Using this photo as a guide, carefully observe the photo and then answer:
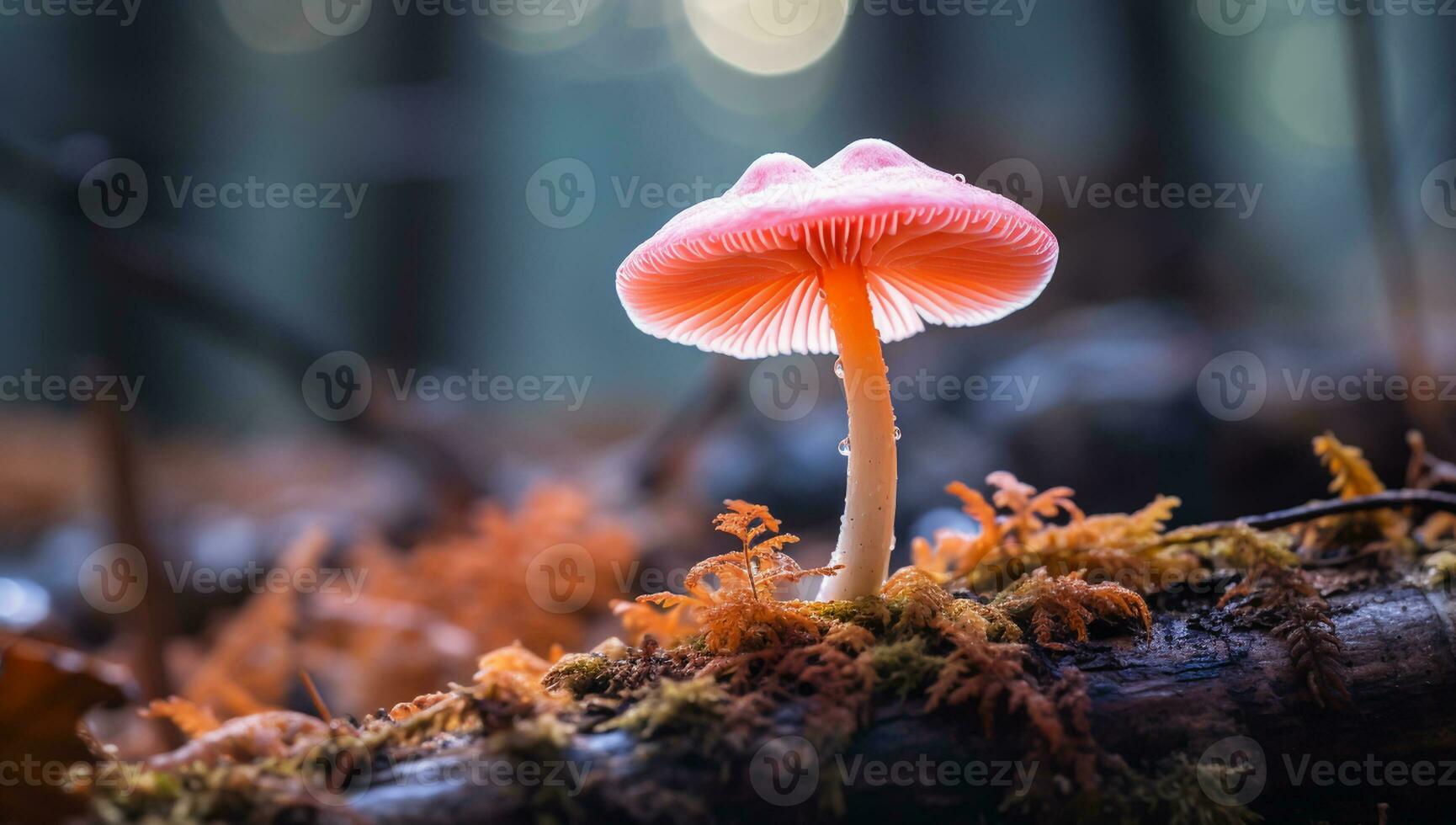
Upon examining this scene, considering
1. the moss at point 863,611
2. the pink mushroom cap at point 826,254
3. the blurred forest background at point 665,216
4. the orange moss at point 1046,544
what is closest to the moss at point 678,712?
the moss at point 863,611

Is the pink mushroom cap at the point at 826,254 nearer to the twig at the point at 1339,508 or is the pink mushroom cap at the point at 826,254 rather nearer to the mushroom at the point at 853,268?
the mushroom at the point at 853,268

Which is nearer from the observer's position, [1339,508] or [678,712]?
[678,712]

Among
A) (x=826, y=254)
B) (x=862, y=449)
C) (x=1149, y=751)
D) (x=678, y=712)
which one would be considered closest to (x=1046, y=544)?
(x=862, y=449)

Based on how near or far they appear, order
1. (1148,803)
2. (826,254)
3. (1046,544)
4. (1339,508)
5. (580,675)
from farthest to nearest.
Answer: (1046,544), (1339,508), (826,254), (580,675), (1148,803)

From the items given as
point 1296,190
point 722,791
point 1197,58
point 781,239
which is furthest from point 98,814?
point 1296,190

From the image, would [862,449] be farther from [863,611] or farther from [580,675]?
[580,675]
